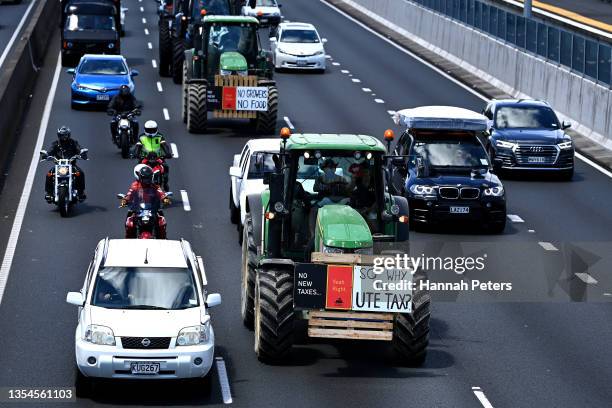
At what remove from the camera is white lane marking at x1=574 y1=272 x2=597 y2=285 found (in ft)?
89.5

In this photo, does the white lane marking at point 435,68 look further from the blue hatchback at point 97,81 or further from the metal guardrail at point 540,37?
the blue hatchback at point 97,81

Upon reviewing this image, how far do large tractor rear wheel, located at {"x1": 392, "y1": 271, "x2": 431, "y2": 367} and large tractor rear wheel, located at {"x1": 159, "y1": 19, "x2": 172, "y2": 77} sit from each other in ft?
112

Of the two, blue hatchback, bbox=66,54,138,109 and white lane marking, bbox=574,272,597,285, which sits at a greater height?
white lane marking, bbox=574,272,597,285

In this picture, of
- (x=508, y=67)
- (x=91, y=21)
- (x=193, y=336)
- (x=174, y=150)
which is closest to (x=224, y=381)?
(x=193, y=336)

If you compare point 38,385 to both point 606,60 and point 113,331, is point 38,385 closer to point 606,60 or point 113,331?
point 113,331

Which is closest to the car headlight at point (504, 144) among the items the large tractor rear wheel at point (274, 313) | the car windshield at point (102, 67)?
the car windshield at point (102, 67)

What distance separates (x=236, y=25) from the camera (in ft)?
145

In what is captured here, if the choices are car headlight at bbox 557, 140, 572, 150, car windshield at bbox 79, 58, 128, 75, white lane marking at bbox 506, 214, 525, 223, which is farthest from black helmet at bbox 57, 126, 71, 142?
car windshield at bbox 79, 58, 128, 75

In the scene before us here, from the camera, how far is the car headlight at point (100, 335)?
63.1ft

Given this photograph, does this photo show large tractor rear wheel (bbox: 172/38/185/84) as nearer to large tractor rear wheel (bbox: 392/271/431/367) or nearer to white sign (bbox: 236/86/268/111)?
white sign (bbox: 236/86/268/111)

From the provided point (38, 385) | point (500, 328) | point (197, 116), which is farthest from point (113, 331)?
point (197, 116)

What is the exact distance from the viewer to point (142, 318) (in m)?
19.6

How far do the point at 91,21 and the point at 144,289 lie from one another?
39.6 metres

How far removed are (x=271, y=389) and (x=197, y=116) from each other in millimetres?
23815
